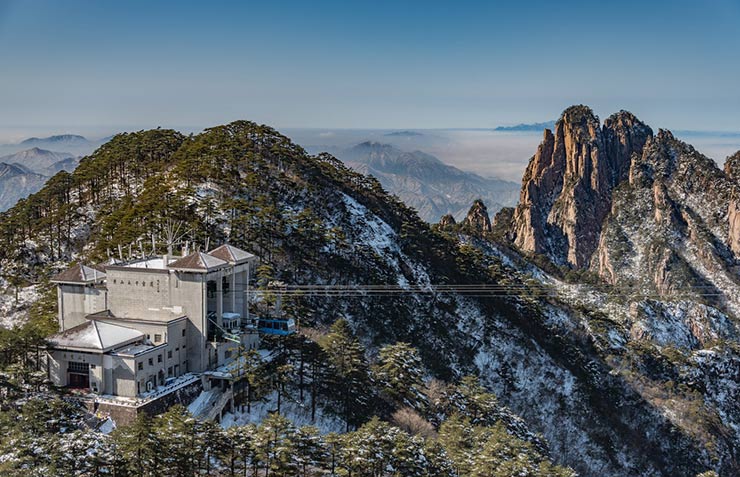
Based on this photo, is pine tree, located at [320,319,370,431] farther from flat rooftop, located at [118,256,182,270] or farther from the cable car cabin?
flat rooftop, located at [118,256,182,270]

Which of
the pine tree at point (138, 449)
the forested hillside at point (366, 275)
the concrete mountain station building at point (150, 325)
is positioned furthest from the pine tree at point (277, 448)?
the forested hillside at point (366, 275)

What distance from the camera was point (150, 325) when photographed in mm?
49188

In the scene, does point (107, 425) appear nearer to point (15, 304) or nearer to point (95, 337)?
point (95, 337)

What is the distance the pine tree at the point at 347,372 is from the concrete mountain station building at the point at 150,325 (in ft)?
22.6

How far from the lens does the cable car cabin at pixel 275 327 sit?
5762 cm

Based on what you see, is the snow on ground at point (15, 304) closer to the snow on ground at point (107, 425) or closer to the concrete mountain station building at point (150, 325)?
the concrete mountain station building at point (150, 325)

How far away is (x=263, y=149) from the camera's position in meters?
96.9

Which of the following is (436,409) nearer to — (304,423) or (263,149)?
(304,423)

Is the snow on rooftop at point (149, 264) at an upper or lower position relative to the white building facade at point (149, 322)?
upper

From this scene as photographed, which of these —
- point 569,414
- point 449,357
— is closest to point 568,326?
point 569,414

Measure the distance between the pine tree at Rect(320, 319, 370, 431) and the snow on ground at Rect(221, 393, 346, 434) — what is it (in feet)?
4.72

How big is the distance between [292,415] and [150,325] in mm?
12781

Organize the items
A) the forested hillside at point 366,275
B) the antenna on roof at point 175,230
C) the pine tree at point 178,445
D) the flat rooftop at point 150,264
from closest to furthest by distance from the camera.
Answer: the pine tree at point 178,445, the flat rooftop at point 150,264, the antenna on roof at point 175,230, the forested hillside at point 366,275

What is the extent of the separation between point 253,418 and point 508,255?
116m
